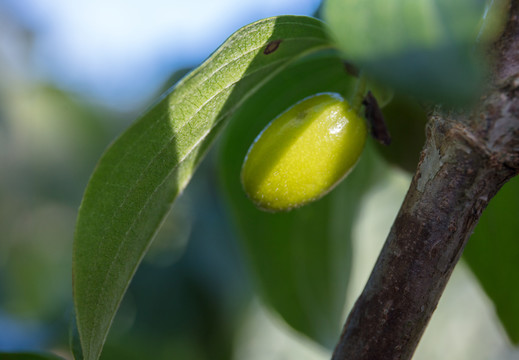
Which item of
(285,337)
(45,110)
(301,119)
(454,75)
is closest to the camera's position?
(454,75)

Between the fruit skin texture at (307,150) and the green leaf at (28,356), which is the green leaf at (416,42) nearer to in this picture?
the fruit skin texture at (307,150)

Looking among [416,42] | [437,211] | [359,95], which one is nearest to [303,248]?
[359,95]

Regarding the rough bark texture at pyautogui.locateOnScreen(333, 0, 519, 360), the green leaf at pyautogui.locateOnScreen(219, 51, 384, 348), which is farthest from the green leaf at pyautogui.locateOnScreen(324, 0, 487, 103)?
the green leaf at pyautogui.locateOnScreen(219, 51, 384, 348)

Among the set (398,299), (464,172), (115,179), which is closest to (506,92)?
(464,172)

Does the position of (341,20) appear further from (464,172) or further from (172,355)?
(172,355)

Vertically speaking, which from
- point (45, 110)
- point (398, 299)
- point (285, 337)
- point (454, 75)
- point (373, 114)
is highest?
point (454, 75)

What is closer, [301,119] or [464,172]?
[464,172]

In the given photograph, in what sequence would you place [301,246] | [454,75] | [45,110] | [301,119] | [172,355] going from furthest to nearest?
[45,110]
[172,355]
[301,246]
[301,119]
[454,75]

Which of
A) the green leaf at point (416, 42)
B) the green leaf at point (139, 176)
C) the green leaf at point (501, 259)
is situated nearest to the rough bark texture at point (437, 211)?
the green leaf at point (416, 42)
